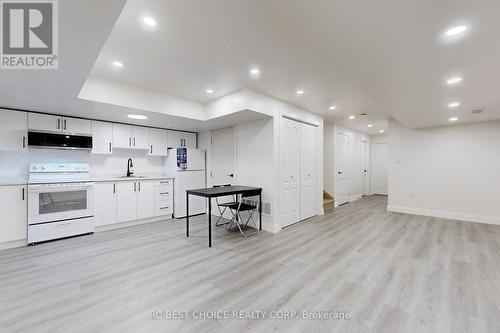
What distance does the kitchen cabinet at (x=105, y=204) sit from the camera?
4055 millimetres

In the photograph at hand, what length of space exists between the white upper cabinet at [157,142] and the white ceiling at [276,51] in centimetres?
126

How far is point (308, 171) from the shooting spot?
16.6 ft

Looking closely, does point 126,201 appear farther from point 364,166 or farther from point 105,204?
point 364,166

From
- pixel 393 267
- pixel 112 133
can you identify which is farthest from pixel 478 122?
pixel 112 133

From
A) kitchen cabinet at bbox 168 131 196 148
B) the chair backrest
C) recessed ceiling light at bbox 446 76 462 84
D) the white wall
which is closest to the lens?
recessed ceiling light at bbox 446 76 462 84

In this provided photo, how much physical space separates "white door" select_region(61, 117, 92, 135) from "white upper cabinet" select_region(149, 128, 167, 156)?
1193 mm

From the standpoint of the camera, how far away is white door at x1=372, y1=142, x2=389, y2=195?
8.69 metres

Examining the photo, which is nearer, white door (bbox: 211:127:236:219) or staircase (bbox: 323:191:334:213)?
white door (bbox: 211:127:236:219)

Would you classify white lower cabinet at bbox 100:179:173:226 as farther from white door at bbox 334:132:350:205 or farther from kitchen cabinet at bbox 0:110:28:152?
white door at bbox 334:132:350:205

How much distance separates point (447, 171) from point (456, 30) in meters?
5.12

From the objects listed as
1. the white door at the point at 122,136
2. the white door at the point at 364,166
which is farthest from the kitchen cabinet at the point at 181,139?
the white door at the point at 364,166

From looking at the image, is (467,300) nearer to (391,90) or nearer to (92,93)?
(391,90)

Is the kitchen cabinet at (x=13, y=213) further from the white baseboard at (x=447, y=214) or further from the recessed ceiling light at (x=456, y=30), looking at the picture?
the white baseboard at (x=447, y=214)

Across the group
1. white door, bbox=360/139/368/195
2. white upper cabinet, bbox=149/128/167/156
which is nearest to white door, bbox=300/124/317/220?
white upper cabinet, bbox=149/128/167/156
